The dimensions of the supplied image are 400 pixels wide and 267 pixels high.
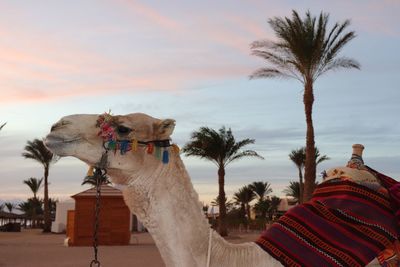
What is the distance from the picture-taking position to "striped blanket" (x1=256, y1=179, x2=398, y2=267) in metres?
3.46

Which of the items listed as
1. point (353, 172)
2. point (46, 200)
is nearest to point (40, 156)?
point (46, 200)

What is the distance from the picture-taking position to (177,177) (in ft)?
10.9

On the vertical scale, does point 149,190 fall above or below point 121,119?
below

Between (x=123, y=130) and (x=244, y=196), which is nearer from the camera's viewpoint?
(x=123, y=130)

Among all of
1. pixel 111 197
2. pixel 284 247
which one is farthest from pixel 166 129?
pixel 111 197

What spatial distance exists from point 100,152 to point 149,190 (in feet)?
1.23

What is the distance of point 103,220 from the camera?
28000 millimetres

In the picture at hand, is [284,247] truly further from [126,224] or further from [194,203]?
[126,224]

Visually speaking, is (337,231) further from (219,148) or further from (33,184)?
(33,184)

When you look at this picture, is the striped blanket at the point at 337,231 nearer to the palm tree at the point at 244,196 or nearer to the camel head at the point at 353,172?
the camel head at the point at 353,172

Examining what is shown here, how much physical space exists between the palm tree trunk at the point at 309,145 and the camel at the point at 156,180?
19082 millimetres

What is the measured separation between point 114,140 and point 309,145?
19.7m

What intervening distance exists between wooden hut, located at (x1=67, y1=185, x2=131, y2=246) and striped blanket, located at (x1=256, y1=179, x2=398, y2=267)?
968 inches

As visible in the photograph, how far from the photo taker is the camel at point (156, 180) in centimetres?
318
